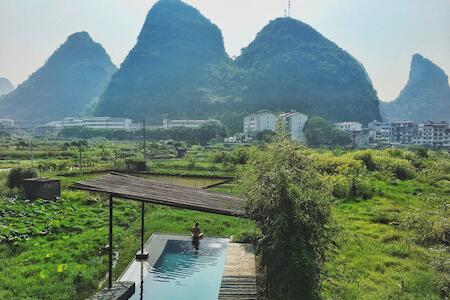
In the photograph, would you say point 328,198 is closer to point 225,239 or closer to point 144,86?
point 225,239

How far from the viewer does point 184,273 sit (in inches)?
426

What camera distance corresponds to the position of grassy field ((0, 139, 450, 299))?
30.0ft

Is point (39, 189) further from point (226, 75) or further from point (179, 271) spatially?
point (226, 75)

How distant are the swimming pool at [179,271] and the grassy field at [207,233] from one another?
782mm

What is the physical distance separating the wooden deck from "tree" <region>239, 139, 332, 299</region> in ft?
2.54

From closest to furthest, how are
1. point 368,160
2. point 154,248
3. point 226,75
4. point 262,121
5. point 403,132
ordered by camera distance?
point 154,248, point 368,160, point 262,121, point 403,132, point 226,75

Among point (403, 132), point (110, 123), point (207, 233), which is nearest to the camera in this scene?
point (207, 233)

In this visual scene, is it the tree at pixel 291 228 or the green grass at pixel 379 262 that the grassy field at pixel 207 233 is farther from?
the tree at pixel 291 228

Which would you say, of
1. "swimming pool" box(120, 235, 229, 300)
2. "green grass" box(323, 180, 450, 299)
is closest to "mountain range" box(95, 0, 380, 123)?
"green grass" box(323, 180, 450, 299)

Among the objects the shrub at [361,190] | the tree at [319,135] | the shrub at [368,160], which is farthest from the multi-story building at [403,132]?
the shrub at [361,190]

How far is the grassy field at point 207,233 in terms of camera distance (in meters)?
9.16

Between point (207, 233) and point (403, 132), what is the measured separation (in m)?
117

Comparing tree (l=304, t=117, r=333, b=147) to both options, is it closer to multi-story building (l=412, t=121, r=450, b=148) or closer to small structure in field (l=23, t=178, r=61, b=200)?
multi-story building (l=412, t=121, r=450, b=148)

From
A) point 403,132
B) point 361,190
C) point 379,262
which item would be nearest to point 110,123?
point 403,132
